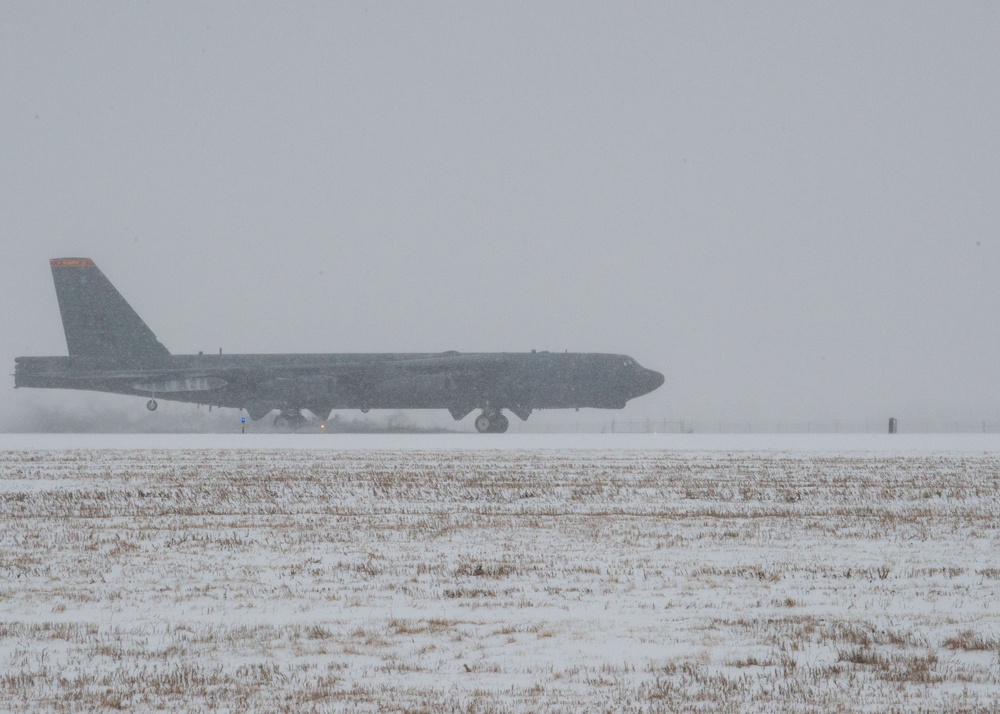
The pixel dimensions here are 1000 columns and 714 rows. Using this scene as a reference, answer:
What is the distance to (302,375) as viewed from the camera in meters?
44.5

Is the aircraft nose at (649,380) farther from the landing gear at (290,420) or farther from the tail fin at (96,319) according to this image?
the tail fin at (96,319)

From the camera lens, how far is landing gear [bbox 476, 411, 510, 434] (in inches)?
1774

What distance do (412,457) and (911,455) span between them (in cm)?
1376

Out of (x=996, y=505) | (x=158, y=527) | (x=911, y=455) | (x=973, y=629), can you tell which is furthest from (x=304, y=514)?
(x=911, y=455)

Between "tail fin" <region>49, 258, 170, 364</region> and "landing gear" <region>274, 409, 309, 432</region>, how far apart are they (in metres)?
6.17

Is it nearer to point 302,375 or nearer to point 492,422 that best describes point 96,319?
point 302,375

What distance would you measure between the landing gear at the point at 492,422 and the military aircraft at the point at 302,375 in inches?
1.8

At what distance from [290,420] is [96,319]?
31.9 ft

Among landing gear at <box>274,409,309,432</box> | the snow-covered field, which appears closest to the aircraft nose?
landing gear at <box>274,409,309,432</box>

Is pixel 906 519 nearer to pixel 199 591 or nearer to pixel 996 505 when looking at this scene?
pixel 996 505

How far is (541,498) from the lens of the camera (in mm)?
15875

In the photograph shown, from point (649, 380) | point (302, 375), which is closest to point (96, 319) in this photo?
point (302, 375)

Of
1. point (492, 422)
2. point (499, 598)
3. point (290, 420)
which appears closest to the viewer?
point (499, 598)

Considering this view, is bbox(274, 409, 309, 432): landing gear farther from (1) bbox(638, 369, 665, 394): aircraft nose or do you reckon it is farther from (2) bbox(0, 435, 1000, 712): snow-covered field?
(2) bbox(0, 435, 1000, 712): snow-covered field
